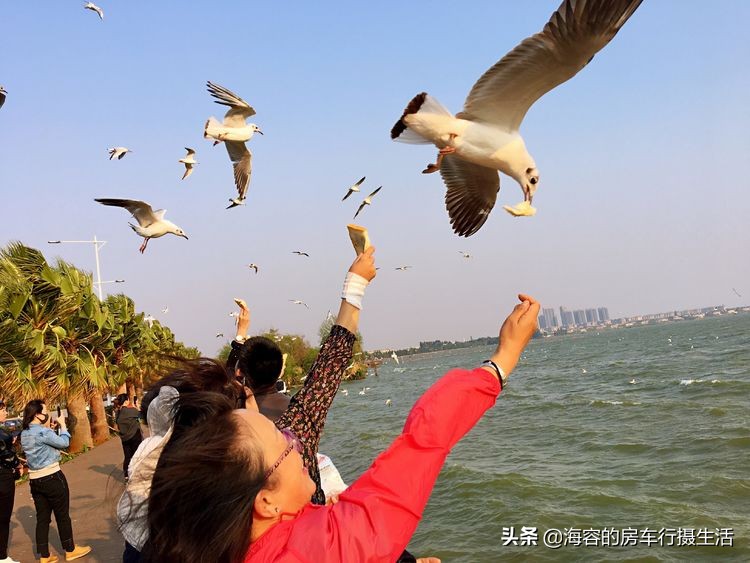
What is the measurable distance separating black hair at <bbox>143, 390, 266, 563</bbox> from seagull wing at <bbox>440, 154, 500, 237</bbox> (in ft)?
7.81

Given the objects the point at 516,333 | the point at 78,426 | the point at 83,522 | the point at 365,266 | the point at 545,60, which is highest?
the point at 545,60

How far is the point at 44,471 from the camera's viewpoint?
21.4ft

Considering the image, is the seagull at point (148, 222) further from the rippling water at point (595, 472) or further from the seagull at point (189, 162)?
the rippling water at point (595, 472)

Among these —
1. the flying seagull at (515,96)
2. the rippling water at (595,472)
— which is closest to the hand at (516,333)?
the flying seagull at (515,96)

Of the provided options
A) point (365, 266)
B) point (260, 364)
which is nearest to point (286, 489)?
point (365, 266)

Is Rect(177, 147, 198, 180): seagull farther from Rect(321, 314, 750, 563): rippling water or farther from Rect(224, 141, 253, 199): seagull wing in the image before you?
Rect(321, 314, 750, 563): rippling water

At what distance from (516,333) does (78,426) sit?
59.3 ft

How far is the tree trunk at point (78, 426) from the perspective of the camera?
55.8 ft

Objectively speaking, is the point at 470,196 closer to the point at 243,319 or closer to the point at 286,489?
the point at 243,319

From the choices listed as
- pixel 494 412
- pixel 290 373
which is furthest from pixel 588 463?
pixel 290 373

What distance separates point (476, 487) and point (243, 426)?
10.8 meters

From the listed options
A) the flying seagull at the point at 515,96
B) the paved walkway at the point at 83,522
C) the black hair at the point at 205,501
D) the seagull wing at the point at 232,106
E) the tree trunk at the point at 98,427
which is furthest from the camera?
the tree trunk at the point at 98,427

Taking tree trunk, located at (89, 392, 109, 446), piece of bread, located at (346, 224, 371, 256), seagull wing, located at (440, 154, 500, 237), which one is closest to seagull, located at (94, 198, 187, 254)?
seagull wing, located at (440, 154, 500, 237)

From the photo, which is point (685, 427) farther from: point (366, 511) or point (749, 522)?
point (366, 511)
